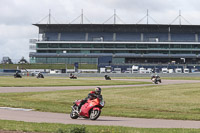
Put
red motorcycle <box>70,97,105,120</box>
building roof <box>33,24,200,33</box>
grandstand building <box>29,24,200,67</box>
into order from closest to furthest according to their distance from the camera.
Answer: red motorcycle <box>70,97,105,120</box> → grandstand building <box>29,24,200,67</box> → building roof <box>33,24,200,33</box>

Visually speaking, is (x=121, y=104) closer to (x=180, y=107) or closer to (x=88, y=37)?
(x=180, y=107)

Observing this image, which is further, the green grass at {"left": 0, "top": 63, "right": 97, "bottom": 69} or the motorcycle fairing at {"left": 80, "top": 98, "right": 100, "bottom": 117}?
the green grass at {"left": 0, "top": 63, "right": 97, "bottom": 69}

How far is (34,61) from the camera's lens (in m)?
152

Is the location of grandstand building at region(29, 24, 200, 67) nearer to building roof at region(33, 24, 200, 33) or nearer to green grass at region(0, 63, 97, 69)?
building roof at region(33, 24, 200, 33)

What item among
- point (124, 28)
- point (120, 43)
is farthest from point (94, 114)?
point (124, 28)

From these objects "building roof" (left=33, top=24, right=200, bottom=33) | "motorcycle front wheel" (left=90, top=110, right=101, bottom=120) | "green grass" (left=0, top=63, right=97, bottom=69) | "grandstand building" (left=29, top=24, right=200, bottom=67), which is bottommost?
"motorcycle front wheel" (left=90, top=110, right=101, bottom=120)

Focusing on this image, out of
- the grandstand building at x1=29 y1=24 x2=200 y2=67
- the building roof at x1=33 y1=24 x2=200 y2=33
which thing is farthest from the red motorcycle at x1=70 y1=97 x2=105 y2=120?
the building roof at x1=33 y1=24 x2=200 y2=33

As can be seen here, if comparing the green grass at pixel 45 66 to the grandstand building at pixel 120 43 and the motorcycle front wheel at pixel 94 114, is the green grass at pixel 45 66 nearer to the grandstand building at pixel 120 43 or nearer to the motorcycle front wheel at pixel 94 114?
the grandstand building at pixel 120 43

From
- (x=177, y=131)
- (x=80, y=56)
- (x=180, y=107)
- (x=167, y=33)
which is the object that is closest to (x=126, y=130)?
(x=177, y=131)

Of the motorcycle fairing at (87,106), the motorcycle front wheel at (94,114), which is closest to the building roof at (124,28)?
the motorcycle fairing at (87,106)

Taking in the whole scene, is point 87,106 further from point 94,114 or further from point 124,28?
point 124,28

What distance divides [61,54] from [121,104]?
126835 mm

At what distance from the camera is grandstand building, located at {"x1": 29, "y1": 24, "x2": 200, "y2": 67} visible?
149625mm

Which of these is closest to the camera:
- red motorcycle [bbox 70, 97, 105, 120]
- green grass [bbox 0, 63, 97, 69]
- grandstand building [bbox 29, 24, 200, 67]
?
red motorcycle [bbox 70, 97, 105, 120]
